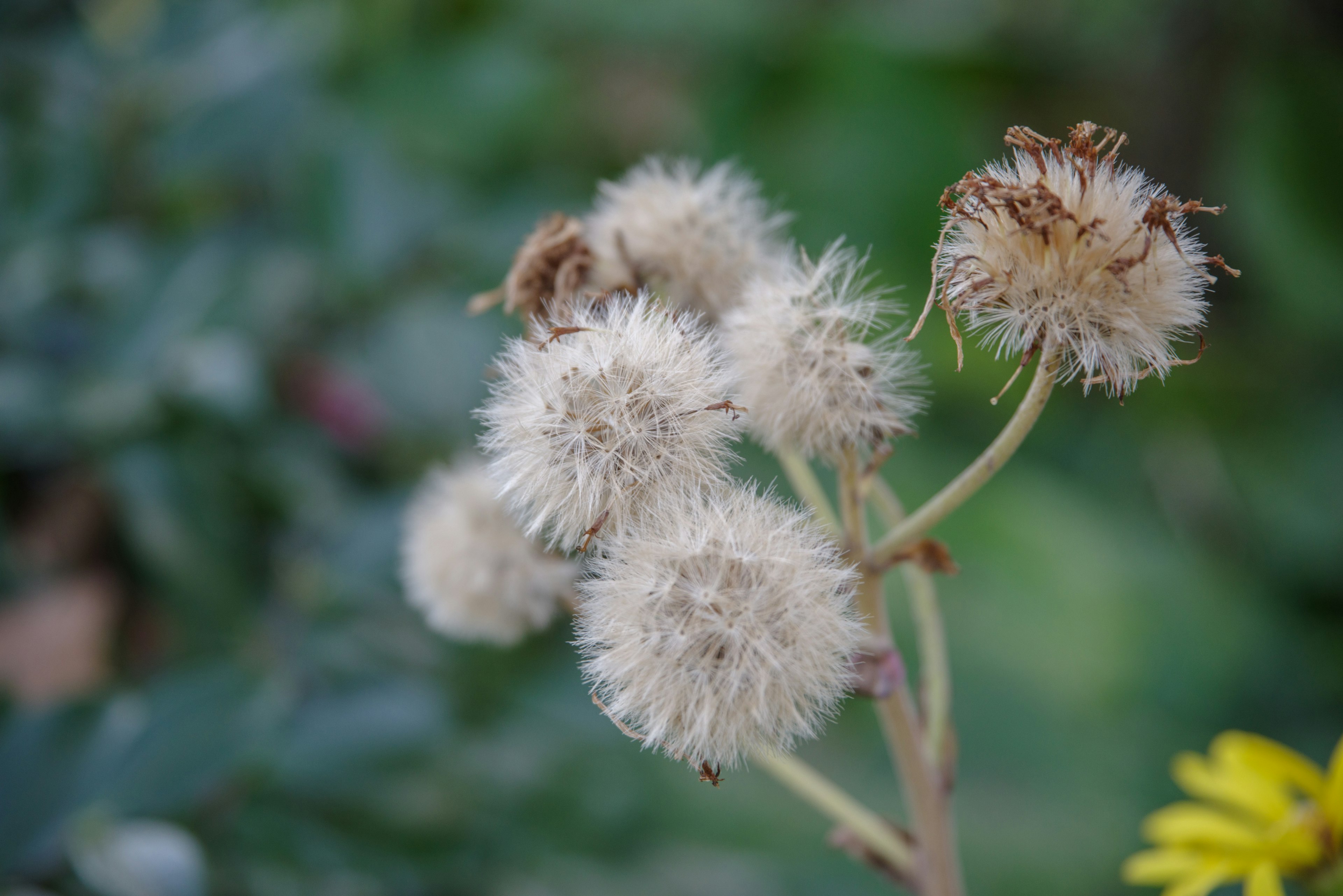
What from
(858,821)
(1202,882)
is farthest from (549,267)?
(1202,882)

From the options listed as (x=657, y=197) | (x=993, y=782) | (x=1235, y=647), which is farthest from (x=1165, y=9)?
(x=657, y=197)

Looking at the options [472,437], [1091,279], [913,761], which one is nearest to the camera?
[1091,279]

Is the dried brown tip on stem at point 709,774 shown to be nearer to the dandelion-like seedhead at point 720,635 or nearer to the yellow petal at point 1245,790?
the dandelion-like seedhead at point 720,635

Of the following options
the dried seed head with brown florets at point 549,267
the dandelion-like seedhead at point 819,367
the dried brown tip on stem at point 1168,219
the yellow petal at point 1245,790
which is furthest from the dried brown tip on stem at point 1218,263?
the yellow petal at point 1245,790

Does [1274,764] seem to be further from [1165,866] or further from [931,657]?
[931,657]

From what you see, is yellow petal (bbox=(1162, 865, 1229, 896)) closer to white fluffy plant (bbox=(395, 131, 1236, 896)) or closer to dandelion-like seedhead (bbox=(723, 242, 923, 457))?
white fluffy plant (bbox=(395, 131, 1236, 896))

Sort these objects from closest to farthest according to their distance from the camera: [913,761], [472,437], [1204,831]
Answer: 1. [913,761]
2. [1204,831]
3. [472,437]
